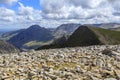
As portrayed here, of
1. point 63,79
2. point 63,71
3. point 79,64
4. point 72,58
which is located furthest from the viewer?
point 72,58

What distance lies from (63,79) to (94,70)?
3.33m

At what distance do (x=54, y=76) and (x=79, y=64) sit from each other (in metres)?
4.95

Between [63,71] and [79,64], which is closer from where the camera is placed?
[63,71]

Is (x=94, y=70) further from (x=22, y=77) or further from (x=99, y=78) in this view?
(x=22, y=77)

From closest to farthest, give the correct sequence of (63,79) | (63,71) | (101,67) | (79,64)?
(63,79), (63,71), (101,67), (79,64)

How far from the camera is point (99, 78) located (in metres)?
17.3

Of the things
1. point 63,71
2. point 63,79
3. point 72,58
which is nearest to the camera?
point 63,79

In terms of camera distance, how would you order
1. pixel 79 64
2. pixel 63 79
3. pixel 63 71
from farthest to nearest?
pixel 79 64 → pixel 63 71 → pixel 63 79

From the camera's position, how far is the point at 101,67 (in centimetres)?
2002

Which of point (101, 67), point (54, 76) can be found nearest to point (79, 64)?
point (101, 67)

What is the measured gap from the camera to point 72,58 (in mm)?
24422

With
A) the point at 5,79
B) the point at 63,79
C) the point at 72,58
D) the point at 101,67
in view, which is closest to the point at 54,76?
the point at 63,79

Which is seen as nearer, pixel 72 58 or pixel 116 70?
pixel 116 70

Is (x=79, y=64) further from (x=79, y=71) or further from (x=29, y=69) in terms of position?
(x=29, y=69)
